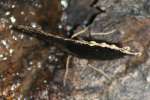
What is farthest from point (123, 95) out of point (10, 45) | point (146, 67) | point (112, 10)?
point (10, 45)

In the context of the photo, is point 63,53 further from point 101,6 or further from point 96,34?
point 101,6

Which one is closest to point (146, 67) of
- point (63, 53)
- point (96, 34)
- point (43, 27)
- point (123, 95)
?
point (123, 95)

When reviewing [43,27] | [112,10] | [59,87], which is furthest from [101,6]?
[59,87]

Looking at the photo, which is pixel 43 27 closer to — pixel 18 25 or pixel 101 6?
pixel 18 25

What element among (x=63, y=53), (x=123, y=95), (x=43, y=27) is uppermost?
(x=43, y=27)

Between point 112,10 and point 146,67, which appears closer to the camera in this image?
point 146,67

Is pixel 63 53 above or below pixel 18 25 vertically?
below

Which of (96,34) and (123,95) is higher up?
(96,34)

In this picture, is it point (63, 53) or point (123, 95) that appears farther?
point (63, 53)
